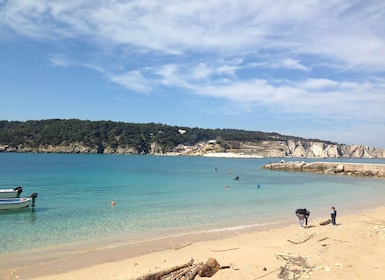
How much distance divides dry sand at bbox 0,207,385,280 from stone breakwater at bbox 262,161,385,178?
5622 cm

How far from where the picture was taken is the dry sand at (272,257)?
9.93 metres

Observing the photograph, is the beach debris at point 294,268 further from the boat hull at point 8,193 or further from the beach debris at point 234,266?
the boat hull at point 8,193

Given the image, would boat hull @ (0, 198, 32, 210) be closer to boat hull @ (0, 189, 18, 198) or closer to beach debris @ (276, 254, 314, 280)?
boat hull @ (0, 189, 18, 198)

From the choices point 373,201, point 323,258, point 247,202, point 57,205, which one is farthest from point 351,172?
point 323,258

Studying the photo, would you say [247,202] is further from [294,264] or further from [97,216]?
[294,264]

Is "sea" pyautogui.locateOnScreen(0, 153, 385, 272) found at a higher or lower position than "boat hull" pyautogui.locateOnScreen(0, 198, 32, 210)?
lower

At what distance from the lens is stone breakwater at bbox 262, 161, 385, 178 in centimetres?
6681

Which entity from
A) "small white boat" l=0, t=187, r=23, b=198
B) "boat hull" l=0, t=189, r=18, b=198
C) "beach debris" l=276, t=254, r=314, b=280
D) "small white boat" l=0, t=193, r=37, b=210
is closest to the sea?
"small white boat" l=0, t=193, r=37, b=210

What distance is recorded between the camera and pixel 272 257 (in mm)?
12039

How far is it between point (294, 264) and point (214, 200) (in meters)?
20.0

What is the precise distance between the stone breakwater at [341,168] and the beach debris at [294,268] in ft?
206

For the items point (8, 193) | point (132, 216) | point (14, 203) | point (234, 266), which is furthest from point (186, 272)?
point (8, 193)

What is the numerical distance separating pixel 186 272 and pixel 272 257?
374 cm

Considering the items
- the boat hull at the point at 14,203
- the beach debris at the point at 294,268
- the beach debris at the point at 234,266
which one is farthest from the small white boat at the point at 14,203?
the beach debris at the point at 294,268
